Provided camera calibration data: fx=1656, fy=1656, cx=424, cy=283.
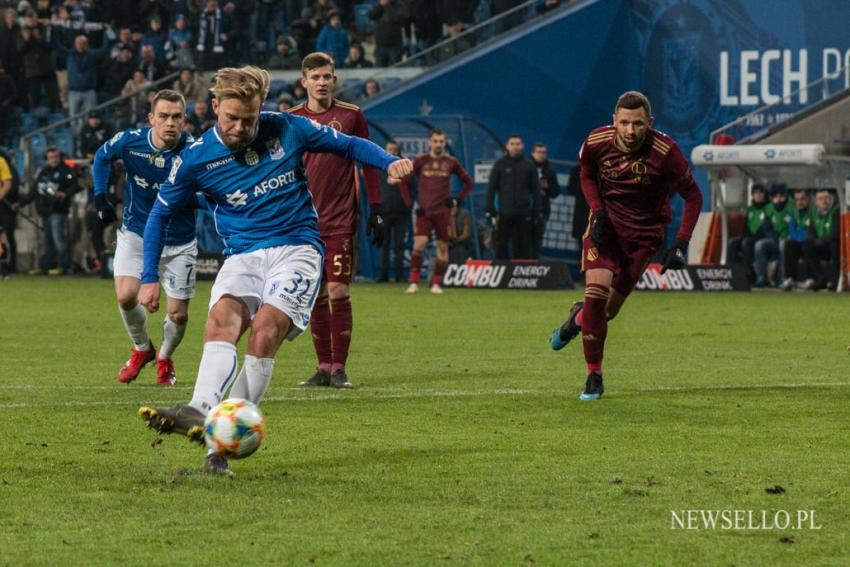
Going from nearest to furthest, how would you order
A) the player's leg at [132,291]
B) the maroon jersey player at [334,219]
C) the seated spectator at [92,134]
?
the maroon jersey player at [334,219]
the player's leg at [132,291]
the seated spectator at [92,134]

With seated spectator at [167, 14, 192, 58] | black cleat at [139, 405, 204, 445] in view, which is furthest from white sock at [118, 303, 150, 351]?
seated spectator at [167, 14, 192, 58]

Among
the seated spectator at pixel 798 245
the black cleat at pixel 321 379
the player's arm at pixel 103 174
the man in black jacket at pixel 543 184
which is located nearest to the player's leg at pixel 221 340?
the black cleat at pixel 321 379

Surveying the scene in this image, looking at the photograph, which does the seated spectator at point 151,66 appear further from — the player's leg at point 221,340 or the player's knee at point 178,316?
the player's leg at point 221,340

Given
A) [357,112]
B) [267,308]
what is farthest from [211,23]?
[267,308]

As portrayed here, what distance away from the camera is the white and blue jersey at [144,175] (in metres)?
12.1

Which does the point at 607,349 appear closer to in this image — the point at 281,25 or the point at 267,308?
the point at 267,308

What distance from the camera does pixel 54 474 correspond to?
7488mm

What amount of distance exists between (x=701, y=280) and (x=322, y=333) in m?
14.5

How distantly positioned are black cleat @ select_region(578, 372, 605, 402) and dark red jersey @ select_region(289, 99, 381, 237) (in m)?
2.04

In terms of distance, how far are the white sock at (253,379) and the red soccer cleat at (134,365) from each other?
438cm

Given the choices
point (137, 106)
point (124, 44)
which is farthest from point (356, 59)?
point (124, 44)

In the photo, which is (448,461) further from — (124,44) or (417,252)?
(124,44)

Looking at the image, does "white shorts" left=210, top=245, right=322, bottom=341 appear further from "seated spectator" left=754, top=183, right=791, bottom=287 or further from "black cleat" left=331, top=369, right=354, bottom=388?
"seated spectator" left=754, top=183, right=791, bottom=287

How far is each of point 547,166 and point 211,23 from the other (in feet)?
25.6
